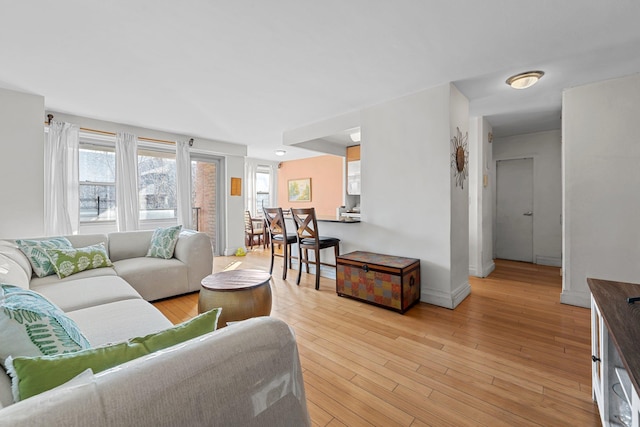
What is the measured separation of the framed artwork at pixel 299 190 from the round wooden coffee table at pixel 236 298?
5148 mm

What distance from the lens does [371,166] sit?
3.38m

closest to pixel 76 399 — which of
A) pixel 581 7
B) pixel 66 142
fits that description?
pixel 581 7

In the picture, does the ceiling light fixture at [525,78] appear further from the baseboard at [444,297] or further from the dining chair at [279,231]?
the dining chair at [279,231]

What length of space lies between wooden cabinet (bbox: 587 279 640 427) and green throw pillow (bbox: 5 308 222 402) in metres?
1.34

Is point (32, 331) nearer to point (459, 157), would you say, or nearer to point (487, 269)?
point (459, 157)

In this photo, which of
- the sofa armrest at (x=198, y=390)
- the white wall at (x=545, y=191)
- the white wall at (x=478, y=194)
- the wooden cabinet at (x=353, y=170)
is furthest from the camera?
the wooden cabinet at (x=353, y=170)

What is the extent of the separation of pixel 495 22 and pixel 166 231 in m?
3.69

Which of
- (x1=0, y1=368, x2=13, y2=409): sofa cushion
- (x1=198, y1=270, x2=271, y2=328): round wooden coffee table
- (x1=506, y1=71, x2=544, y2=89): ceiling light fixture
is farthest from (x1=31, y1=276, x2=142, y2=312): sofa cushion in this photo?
(x1=506, y1=71, x2=544, y2=89): ceiling light fixture

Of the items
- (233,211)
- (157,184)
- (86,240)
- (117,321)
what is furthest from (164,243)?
(233,211)

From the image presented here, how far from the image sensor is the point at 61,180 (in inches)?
141

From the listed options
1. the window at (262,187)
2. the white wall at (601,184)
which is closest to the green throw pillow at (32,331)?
the white wall at (601,184)

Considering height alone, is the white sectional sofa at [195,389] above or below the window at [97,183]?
below

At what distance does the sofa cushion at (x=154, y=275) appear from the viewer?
280cm

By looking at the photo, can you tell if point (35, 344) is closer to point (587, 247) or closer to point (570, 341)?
point (570, 341)
